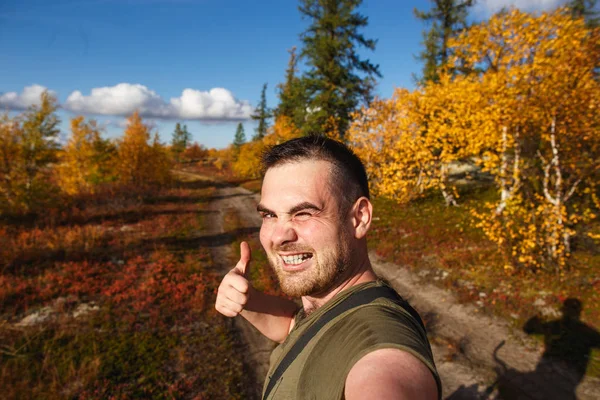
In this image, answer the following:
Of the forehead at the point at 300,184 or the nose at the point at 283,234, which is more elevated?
the forehead at the point at 300,184

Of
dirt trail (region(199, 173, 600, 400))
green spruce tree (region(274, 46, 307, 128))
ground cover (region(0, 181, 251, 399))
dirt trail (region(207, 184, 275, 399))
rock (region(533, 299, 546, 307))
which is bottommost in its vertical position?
ground cover (region(0, 181, 251, 399))

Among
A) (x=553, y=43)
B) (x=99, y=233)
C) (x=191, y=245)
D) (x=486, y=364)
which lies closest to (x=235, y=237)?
(x=191, y=245)

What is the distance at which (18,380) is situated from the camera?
20.4 ft

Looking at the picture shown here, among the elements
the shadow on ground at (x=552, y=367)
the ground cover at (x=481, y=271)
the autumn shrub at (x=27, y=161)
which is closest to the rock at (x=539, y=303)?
the ground cover at (x=481, y=271)

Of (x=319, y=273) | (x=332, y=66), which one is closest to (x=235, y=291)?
(x=319, y=273)

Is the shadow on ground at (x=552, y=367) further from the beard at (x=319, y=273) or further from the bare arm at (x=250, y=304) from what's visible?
the beard at (x=319, y=273)

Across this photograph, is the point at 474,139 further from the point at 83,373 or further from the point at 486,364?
the point at 83,373

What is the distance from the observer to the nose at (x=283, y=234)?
1797 mm

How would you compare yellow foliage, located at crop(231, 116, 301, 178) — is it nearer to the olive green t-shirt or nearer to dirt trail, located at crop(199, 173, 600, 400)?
dirt trail, located at crop(199, 173, 600, 400)

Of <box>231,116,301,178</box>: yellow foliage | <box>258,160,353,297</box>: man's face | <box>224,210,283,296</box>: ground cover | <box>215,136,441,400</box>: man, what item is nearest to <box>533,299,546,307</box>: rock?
<box>224,210,283,296</box>: ground cover

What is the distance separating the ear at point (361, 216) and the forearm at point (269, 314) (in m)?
0.86

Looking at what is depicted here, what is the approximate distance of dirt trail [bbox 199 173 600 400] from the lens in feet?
19.0

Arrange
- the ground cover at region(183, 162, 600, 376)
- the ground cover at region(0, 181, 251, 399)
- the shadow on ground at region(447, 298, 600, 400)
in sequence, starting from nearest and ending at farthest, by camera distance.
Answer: the shadow on ground at region(447, 298, 600, 400), the ground cover at region(0, 181, 251, 399), the ground cover at region(183, 162, 600, 376)

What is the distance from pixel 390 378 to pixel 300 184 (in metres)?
1.04
